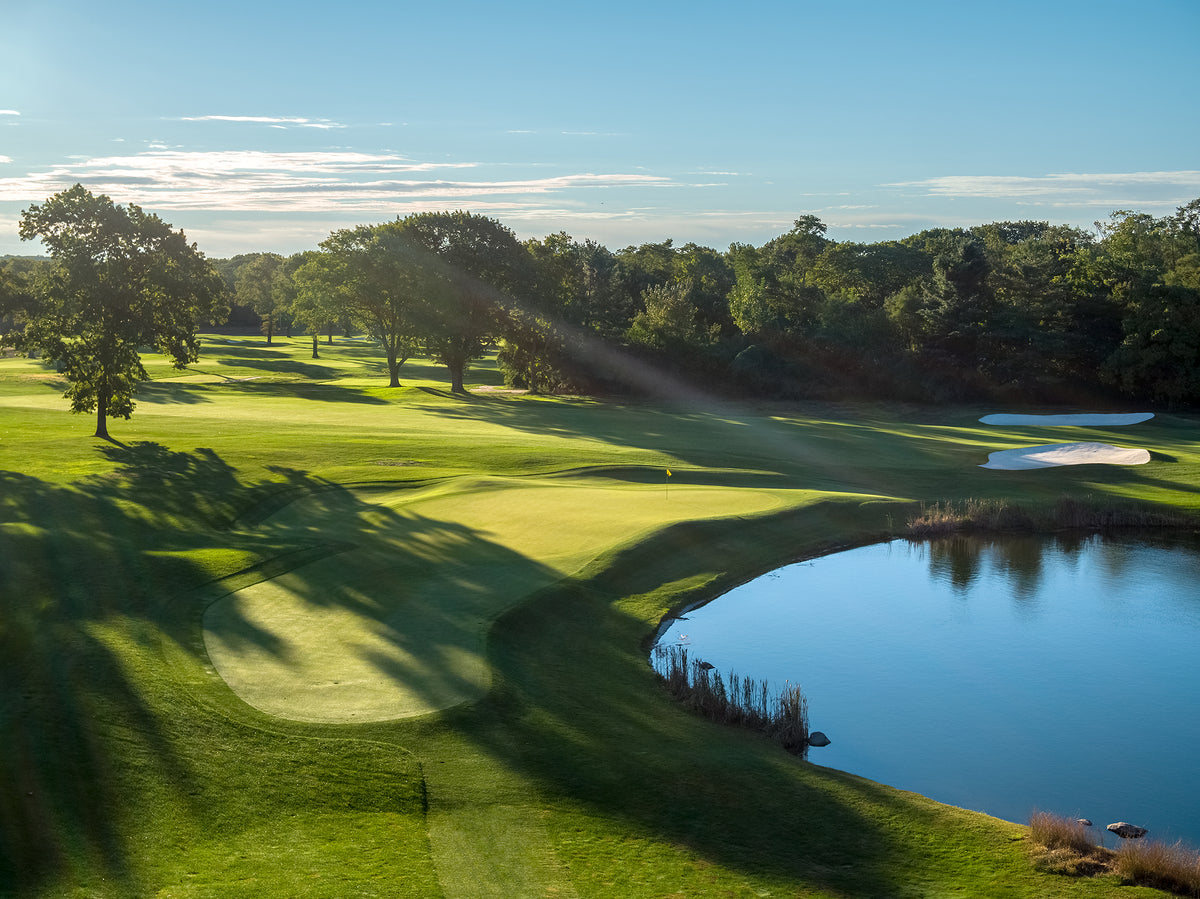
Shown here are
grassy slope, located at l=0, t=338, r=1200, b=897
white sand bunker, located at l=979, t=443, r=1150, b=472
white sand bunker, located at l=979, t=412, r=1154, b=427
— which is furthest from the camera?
white sand bunker, located at l=979, t=412, r=1154, b=427

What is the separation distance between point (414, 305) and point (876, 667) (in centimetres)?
5395

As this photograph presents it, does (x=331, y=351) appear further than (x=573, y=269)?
Yes

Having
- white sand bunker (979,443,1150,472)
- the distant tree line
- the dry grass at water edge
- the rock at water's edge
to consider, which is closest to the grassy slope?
the dry grass at water edge

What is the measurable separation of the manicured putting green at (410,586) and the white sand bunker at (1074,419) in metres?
30.4

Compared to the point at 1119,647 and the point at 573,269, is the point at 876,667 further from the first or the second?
the point at 573,269

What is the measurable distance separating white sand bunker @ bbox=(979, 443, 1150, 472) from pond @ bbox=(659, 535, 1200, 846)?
976cm

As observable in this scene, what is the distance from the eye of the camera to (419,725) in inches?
520

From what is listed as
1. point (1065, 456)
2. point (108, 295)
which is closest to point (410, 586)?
point (108, 295)

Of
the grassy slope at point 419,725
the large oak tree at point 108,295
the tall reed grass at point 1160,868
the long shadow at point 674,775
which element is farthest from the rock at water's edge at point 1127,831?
the large oak tree at point 108,295

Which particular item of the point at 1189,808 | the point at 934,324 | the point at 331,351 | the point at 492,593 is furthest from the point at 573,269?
the point at 1189,808

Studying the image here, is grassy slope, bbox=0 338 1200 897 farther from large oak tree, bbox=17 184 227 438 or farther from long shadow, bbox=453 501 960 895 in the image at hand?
large oak tree, bbox=17 184 227 438

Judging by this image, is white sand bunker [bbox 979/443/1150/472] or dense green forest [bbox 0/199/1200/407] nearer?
white sand bunker [bbox 979/443/1150/472]

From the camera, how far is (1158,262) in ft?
229

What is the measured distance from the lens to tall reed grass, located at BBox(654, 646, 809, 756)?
1512 centimetres
